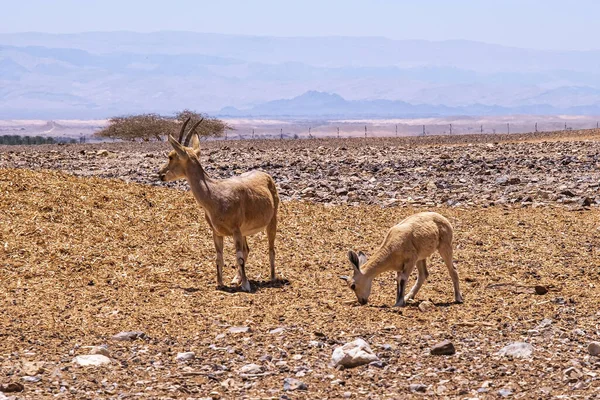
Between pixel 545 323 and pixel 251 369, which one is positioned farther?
pixel 545 323

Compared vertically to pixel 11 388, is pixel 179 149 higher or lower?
higher

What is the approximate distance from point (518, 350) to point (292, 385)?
258 centimetres

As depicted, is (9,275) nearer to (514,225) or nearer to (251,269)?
(251,269)

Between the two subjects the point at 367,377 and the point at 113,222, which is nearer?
the point at 367,377

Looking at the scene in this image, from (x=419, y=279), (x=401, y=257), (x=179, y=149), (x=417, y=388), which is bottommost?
(x=417, y=388)

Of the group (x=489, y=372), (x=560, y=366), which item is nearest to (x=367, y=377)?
(x=489, y=372)

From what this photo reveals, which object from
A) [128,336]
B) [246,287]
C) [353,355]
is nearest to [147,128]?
[246,287]

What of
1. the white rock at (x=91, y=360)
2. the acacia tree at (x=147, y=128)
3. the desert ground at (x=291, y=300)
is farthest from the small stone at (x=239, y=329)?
the acacia tree at (x=147, y=128)

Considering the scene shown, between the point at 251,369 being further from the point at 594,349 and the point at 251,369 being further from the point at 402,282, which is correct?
the point at 402,282

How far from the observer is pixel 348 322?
12336 mm

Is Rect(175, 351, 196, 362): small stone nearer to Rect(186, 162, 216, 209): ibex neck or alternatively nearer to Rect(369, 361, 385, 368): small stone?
Rect(369, 361, 385, 368): small stone

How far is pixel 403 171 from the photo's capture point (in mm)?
33312

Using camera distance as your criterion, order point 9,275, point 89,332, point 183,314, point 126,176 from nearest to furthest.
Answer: point 89,332 → point 183,314 → point 9,275 → point 126,176

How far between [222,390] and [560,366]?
347 cm
